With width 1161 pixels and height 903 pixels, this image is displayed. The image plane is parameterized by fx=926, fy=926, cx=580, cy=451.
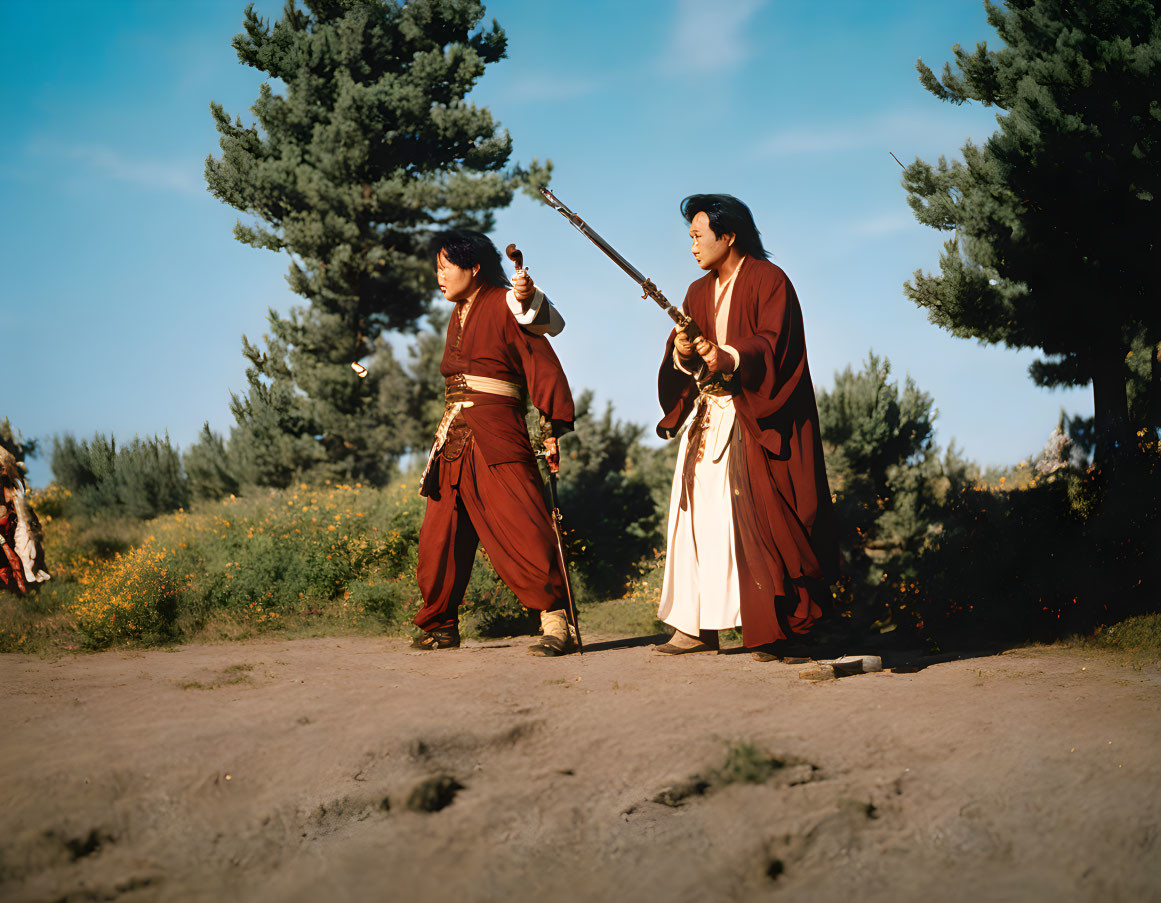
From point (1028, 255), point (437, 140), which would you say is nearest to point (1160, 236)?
point (1028, 255)

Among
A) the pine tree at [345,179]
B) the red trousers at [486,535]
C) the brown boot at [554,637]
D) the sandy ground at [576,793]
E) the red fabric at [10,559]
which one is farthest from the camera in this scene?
the pine tree at [345,179]

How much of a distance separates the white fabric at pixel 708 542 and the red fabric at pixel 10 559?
5550 millimetres

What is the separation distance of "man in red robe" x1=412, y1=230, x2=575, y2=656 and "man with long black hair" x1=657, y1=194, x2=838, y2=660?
2.22ft

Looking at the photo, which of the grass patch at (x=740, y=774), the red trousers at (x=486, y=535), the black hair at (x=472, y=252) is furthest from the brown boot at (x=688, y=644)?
the black hair at (x=472, y=252)

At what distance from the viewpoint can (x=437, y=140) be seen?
1145 centimetres

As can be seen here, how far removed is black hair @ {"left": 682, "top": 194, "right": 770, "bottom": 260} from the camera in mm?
4855

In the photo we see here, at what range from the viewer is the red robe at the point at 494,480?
4988 mm

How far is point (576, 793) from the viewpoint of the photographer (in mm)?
2746

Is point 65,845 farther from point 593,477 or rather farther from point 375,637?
point 593,477

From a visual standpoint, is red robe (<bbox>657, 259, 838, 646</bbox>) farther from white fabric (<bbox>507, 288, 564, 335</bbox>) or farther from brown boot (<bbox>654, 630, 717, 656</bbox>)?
white fabric (<bbox>507, 288, 564, 335</bbox>)

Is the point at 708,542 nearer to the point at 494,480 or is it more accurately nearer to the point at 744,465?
the point at 744,465

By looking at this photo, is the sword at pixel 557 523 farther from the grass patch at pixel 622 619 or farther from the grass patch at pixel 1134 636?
the grass patch at pixel 1134 636

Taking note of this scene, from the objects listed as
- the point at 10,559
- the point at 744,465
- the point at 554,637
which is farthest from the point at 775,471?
the point at 10,559

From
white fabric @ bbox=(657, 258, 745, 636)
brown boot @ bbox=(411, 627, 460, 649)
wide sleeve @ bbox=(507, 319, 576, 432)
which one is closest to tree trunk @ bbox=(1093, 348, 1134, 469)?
white fabric @ bbox=(657, 258, 745, 636)
